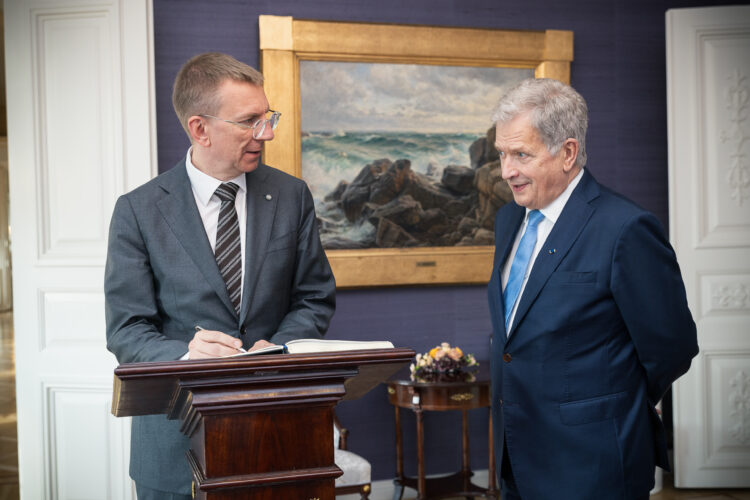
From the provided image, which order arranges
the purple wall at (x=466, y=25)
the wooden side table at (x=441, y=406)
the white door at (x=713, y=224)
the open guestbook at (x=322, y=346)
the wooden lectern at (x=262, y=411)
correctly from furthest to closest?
the white door at (x=713, y=224), the purple wall at (x=466, y=25), the wooden side table at (x=441, y=406), the open guestbook at (x=322, y=346), the wooden lectern at (x=262, y=411)

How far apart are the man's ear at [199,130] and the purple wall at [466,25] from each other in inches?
96.8

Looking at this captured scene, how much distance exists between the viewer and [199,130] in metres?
2.16

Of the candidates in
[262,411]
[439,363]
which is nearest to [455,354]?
[439,363]

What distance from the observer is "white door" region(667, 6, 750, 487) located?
4.89 metres

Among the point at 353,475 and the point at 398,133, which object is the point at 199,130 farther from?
the point at 398,133

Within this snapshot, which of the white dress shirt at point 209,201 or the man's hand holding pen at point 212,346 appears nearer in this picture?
the man's hand holding pen at point 212,346

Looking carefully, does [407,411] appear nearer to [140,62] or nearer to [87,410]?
[87,410]

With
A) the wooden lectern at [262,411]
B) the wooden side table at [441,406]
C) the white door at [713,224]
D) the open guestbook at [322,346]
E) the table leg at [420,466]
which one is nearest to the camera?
the wooden lectern at [262,411]

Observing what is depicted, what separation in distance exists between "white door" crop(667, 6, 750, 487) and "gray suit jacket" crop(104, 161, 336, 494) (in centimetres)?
352

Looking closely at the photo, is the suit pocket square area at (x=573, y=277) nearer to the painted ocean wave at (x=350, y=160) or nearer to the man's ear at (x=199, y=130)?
the man's ear at (x=199, y=130)

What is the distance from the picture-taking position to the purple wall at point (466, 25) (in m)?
4.52

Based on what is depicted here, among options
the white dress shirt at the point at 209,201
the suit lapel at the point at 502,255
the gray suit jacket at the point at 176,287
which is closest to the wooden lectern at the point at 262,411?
the gray suit jacket at the point at 176,287

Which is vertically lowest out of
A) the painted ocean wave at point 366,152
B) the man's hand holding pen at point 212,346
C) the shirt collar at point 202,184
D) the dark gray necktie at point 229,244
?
the man's hand holding pen at point 212,346

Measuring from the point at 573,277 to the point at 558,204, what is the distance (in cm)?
26
